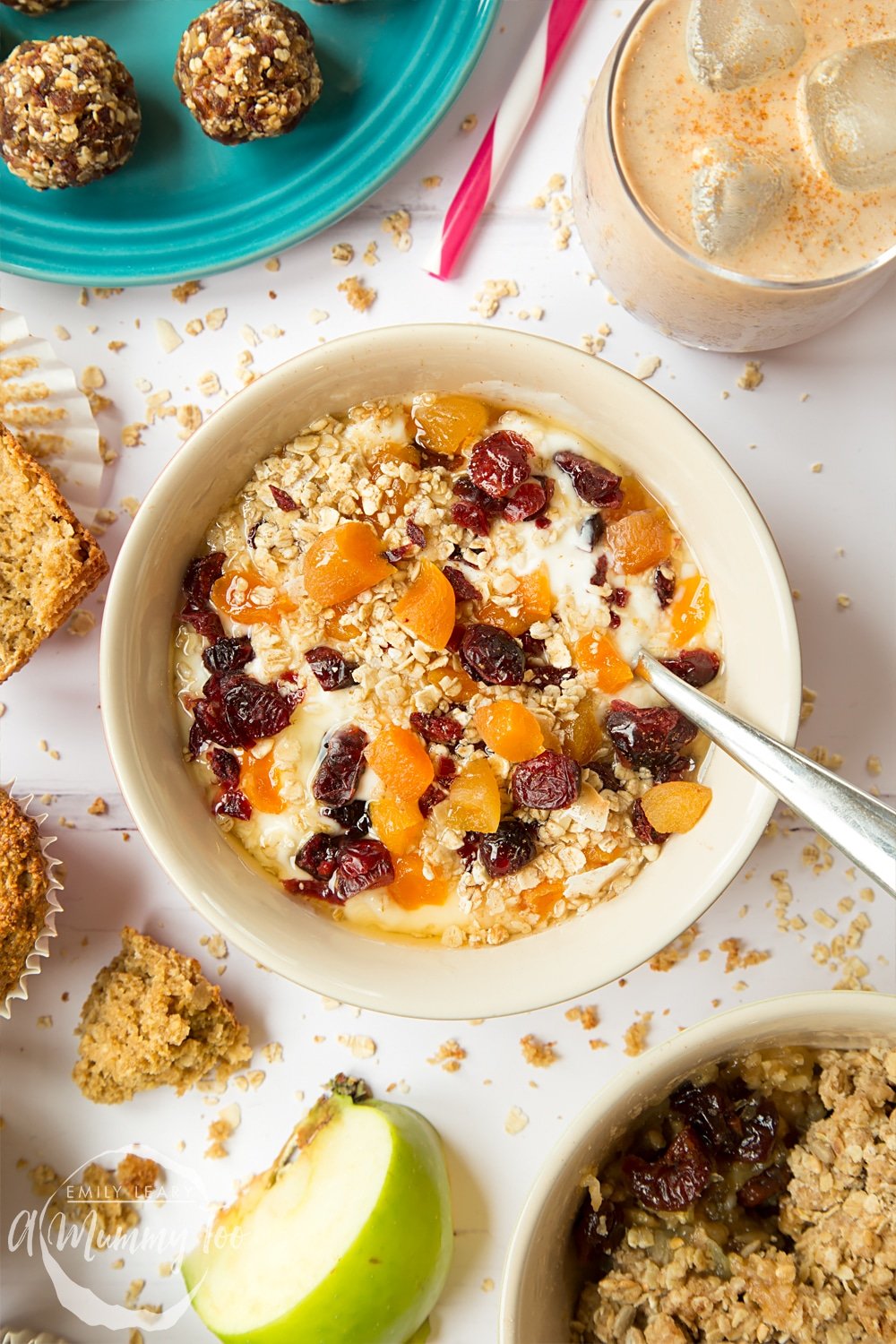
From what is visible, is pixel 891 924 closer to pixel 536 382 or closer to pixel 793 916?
pixel 793 916

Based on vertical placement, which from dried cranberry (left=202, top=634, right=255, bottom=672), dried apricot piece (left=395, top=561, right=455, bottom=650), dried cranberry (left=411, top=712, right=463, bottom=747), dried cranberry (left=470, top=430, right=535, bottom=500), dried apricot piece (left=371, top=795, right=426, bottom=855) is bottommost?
dried apricot piece (left=371, top=795, right=426, bottom=855)

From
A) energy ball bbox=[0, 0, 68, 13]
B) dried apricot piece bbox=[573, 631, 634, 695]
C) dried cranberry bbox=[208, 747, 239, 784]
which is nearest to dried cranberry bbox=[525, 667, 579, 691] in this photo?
dried apricot piece bbox=[573, 631, 634, 695]

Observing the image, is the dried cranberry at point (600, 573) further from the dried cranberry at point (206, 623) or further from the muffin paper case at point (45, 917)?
the muffin paper case at point (45, 917)

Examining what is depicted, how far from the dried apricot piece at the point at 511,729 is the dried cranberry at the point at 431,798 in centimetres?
11

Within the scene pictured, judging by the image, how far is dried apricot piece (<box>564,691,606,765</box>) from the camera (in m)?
1.67

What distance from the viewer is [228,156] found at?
6.21 feet

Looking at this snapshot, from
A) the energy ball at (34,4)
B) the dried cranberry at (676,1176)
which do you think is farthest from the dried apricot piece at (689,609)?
the energy ball at (34,4)

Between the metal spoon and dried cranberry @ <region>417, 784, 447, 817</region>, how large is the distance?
1.21 feet

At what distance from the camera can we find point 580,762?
168cm

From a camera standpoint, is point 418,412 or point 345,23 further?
point 345,23

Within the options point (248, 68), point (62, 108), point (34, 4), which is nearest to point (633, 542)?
point (248, 68)

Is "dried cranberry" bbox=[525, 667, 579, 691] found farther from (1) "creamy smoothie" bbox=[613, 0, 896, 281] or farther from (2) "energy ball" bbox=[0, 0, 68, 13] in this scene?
(2) "energy ball" bbox=[0, 0, 68, 13]

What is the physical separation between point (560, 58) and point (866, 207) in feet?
2.27

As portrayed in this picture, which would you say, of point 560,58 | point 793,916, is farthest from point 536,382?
point 793,916
